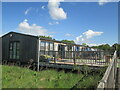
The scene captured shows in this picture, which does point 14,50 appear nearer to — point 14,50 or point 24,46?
point 14,50

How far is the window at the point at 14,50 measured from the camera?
13.3 metres

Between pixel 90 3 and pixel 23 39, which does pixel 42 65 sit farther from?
pixel 90 3

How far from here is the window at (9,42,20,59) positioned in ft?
43.7

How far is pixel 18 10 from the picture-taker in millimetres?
14062

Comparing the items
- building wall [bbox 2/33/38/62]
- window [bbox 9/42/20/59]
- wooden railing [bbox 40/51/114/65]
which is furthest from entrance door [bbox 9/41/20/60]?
wooden railing [bbox 40/51/114/65]

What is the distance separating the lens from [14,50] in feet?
44.5

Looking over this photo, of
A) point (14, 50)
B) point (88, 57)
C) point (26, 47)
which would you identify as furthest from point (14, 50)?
point (88, 57)

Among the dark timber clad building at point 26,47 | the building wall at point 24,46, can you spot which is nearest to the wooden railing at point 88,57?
the dark timber clad building at point 26,47

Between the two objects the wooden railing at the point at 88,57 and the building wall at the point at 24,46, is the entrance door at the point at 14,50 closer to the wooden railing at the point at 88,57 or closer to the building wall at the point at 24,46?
the building wall at the point at 24,46

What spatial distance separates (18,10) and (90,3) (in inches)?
286

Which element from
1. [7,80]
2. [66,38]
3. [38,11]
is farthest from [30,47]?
[66,38]

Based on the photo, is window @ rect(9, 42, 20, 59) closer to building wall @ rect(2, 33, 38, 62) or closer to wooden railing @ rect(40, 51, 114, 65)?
building wall @ rect(2, 33, 38, 62)

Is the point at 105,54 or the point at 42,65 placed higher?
the point at 105,54

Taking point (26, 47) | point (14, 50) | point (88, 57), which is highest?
point (26, 47)
